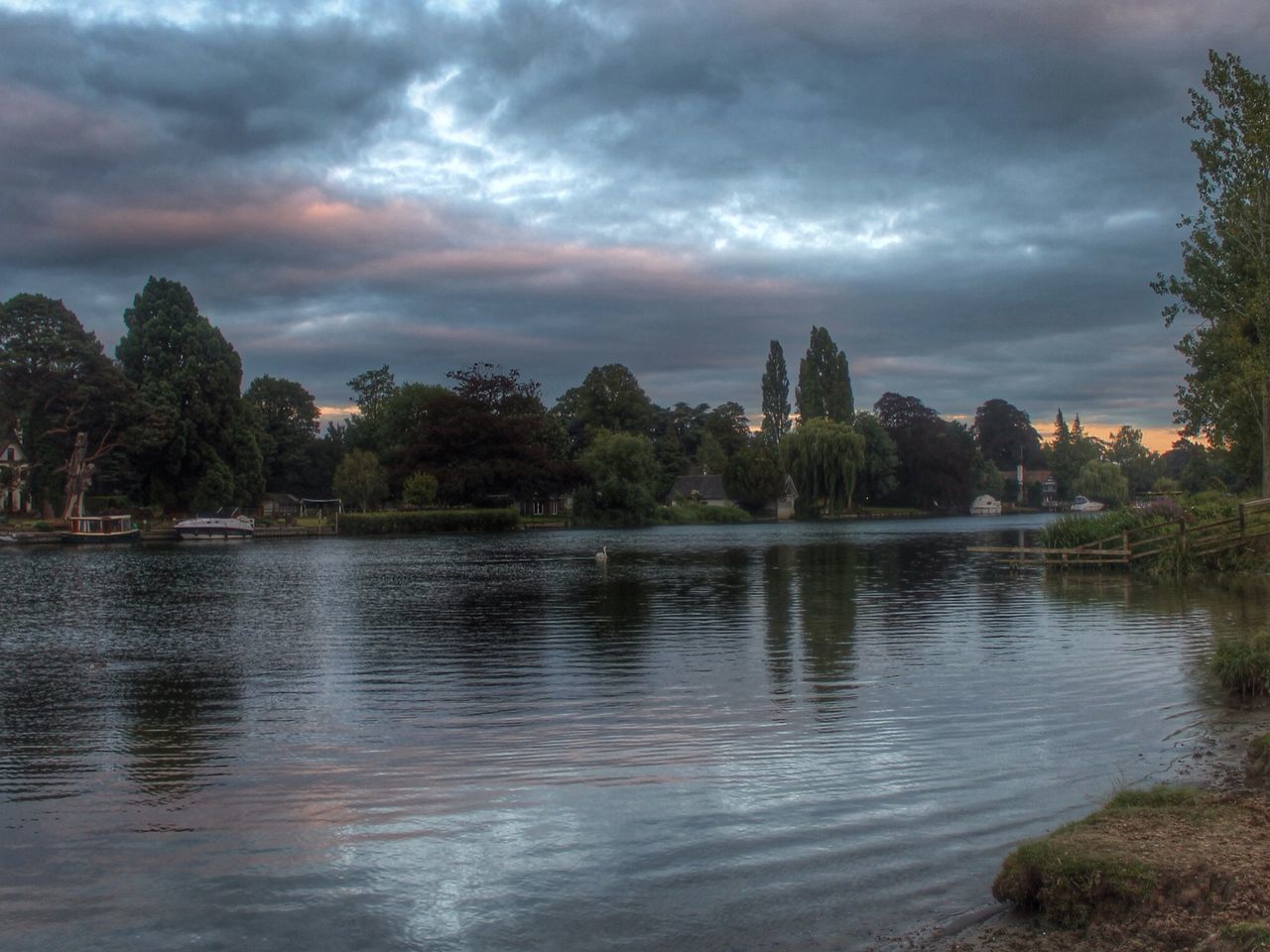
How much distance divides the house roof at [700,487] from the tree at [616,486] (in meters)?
22.7

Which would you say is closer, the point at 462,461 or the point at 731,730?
the point at 731,730

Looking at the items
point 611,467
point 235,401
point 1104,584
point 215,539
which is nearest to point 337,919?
point 1104,584

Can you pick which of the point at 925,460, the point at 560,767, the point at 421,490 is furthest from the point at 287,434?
the point at 560,767

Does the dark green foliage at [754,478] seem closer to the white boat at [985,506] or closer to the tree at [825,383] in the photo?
the tree at [825,383]

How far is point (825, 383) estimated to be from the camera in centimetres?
12731

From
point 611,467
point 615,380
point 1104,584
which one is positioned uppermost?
point 615,380

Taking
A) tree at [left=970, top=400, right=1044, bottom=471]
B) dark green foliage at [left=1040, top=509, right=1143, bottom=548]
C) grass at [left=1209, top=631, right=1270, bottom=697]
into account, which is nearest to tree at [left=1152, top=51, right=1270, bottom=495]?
dark green foliage at [left=1040, top=509, right=1143, bottom=548]

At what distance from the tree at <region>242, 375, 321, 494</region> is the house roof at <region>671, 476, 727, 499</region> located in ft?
143

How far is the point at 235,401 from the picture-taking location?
88.1m

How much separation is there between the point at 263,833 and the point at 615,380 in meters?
126

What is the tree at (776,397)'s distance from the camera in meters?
138

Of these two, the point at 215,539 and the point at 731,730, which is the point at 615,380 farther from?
the point at 731,730

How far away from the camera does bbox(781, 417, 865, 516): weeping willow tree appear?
112 meters

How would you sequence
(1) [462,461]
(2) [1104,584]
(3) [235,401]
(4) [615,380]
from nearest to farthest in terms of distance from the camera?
(2) [1104,584], (3) [235,401], (1) [462,461], (4) [615,380]
